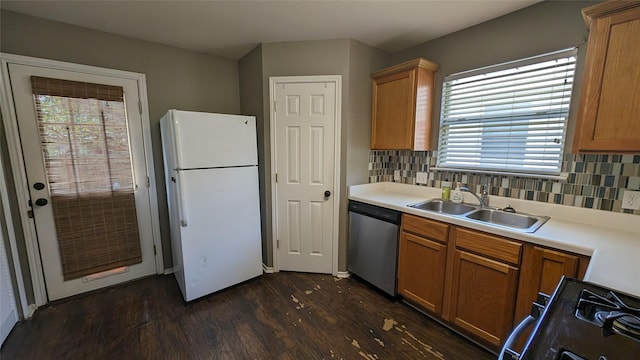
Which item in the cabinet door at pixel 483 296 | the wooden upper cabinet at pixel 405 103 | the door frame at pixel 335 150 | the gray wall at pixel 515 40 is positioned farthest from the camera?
the door frame at pixel 335 150

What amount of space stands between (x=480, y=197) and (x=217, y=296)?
254 cm

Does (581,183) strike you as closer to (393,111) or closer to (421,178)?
(421,178)

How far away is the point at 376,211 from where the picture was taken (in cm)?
228

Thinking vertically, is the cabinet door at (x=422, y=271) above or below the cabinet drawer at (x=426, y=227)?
below

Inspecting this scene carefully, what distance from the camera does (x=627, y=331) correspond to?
72 centimetres

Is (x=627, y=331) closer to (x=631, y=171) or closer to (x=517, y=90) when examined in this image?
(x=631, y=171)

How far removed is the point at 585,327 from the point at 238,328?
1.99 meters

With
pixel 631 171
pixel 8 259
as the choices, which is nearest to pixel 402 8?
pixel 631 171

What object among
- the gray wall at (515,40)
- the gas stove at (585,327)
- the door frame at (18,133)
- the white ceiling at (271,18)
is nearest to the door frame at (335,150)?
the white ceiling at (271,18)

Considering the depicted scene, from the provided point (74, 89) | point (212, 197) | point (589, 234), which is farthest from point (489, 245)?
point (74, 89)

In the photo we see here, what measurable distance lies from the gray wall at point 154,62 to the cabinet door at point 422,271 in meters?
2.46

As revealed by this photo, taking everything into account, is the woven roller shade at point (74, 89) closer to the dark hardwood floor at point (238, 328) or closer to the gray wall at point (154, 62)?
the gray wall at point (154, 62)

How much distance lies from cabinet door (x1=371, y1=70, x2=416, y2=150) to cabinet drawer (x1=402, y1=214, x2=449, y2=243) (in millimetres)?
Result: 720

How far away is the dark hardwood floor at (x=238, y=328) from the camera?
168cm
